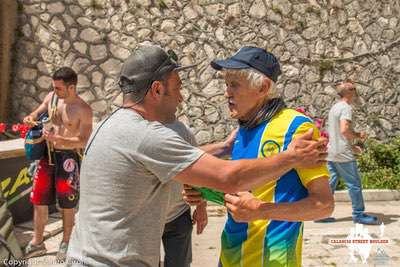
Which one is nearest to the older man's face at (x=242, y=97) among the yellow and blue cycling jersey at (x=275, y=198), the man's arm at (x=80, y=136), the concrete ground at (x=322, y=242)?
the yellow and blue cycling jersey at (x=275, y=198)

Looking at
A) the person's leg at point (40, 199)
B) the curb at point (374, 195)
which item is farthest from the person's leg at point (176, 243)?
the curb at point (374, 195)

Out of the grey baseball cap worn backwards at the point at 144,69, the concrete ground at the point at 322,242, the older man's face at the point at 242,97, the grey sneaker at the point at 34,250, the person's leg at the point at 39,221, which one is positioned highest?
the grey baseball cap worn backwards at the point at 144,69

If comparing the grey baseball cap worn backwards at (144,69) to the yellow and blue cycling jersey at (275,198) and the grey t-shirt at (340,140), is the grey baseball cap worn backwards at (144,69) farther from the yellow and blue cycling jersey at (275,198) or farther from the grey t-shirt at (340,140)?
the grey t-shirt at (340,140)

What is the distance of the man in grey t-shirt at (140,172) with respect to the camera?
200 centimetres

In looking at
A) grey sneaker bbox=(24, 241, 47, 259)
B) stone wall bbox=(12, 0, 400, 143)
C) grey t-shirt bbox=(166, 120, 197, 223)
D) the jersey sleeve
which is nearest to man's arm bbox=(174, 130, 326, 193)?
the jersey sleeve

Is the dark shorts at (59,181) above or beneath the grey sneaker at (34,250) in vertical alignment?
above

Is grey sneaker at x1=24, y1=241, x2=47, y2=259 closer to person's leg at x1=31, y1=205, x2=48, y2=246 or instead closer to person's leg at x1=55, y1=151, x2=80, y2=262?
person's leg at x1=31, y1=205, x2=48, y2=246

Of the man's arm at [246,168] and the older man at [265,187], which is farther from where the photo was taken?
the older man at [265,187]

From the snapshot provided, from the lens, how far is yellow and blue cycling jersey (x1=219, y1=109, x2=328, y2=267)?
2.32 meters

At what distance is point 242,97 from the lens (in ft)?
8.14

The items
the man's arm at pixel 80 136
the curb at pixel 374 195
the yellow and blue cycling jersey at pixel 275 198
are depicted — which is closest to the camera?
the yellow and blue cycling jersey at pixel 275 198

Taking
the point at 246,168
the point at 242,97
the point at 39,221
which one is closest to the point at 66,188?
the point at 39,221

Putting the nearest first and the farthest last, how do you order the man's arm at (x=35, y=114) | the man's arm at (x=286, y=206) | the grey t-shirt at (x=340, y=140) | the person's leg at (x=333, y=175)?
the man's arm at (x=286, y=206) → the man's arm at (x=35, y=114) → the grey t-shirt at (x=340, y=140) → the person's leg at (x=333, y=175)

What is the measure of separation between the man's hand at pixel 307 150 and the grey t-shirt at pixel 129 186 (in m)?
0.39
